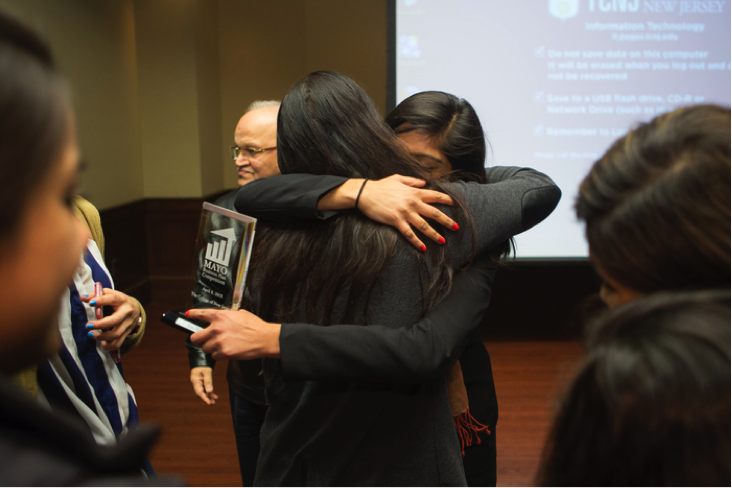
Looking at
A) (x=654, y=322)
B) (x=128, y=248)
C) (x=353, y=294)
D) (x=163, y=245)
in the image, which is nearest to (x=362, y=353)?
(x=353, y=294)

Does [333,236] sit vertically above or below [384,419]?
above

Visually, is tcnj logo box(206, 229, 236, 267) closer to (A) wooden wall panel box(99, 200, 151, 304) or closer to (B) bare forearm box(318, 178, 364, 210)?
(B) bare forearm box(318, 178, 364, 210)

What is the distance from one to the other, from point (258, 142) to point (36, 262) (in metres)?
1.47

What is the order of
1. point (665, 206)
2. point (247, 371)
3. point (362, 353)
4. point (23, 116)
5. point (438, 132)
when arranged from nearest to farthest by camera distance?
point (23, 116)
point (665, 206)
point (362, 353)
point (438, 132)
point (247, 371)

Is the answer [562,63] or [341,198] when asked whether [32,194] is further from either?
[562,63]

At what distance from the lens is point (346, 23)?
5883 millimetres

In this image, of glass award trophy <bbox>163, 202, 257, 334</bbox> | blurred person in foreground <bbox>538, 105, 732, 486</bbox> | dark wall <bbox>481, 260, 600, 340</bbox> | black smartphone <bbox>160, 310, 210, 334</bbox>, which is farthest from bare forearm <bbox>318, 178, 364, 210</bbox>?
dark wall <bbox>481, 260, 600, 340</bbox>

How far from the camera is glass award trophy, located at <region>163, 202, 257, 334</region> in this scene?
2.83 feet

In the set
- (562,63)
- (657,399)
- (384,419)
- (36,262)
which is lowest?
(384,419)

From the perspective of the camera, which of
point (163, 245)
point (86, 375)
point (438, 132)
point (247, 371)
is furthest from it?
point (163, 245)

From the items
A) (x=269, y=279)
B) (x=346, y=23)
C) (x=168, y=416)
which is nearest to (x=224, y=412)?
(x=168, y=416)

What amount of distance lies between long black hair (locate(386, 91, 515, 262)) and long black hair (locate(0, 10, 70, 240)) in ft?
2.95

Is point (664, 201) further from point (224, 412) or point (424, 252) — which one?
point (224, 412)

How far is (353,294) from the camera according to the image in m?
0.86
